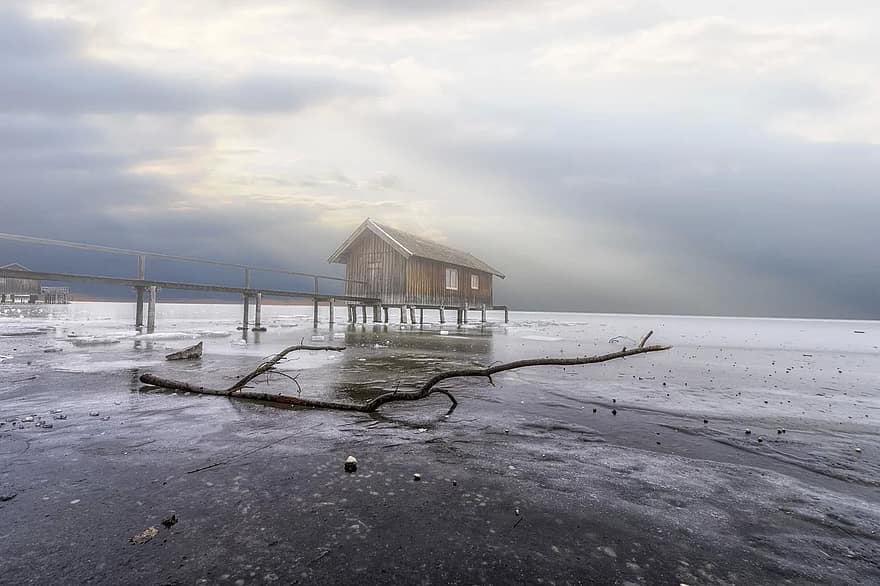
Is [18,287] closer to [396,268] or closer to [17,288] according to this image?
[17,288]

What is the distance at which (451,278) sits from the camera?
38219 millimetres

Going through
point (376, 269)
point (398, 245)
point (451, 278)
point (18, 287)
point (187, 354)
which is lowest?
point (187, 354)

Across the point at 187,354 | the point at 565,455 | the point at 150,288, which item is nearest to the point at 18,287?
the point at 150,288

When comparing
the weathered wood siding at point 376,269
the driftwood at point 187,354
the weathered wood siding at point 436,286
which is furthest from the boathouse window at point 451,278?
the driftwood at point 187,354

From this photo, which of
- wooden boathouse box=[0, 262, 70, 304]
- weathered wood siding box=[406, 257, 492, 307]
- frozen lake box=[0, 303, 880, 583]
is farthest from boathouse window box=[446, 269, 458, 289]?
wooden boathouse box=[0, 262, 70, 304]

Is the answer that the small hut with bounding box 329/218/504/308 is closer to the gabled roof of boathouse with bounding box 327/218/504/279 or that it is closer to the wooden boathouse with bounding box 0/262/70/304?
the gabled roof of boathouse with bounding box 327/218/504/279

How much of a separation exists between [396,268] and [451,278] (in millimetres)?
6850

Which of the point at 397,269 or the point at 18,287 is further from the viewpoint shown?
the point at 18,287

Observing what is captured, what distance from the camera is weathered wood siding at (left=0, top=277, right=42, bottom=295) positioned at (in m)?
67.1

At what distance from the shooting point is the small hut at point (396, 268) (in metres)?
33.0

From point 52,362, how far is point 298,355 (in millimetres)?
6322

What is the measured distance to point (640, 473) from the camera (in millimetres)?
4363

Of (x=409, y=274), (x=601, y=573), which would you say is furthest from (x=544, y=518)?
(x=409, y=274)

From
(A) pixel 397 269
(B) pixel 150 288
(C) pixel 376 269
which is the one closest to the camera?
(B) pixel 150 288
